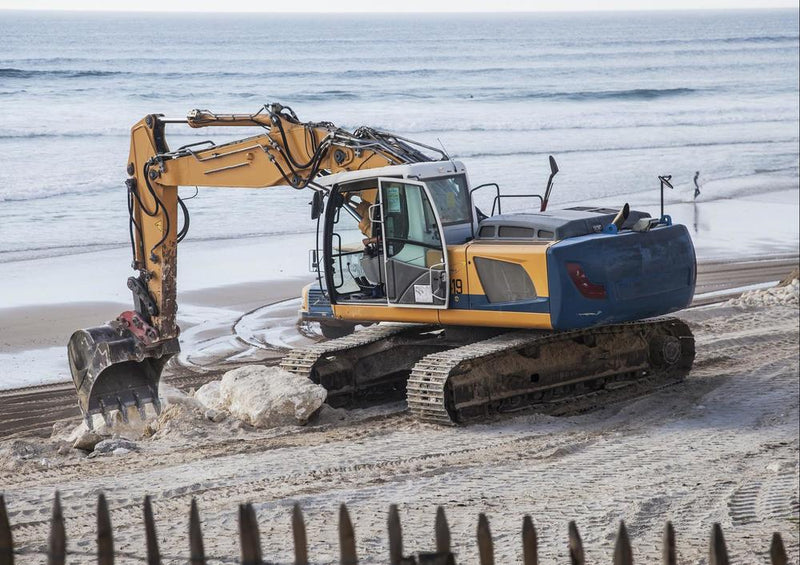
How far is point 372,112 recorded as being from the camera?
154 feet

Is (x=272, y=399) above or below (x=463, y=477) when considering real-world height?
above

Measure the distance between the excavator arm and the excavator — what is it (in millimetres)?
16

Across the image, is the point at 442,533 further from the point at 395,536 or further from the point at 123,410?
the point at 123,410

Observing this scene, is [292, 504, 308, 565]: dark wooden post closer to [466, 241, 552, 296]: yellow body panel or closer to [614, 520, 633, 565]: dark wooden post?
[614, 520, 633, 565]: dark wooden post

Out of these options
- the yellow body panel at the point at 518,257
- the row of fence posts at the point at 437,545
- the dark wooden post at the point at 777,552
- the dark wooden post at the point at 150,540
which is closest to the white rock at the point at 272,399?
the yellow body panel at the point at 518,257

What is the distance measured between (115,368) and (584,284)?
4.51 metres

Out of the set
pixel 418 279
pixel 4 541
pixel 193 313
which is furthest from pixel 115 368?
pixel 4 541

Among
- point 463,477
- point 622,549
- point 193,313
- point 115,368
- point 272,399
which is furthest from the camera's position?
point 193,313

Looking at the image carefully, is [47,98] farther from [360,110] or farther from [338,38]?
[338,38]

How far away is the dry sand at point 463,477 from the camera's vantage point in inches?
306

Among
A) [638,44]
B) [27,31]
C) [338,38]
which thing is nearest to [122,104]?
[27,31]

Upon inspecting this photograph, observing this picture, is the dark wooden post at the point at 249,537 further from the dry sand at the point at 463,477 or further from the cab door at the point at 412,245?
the cab door at the point at 412,245

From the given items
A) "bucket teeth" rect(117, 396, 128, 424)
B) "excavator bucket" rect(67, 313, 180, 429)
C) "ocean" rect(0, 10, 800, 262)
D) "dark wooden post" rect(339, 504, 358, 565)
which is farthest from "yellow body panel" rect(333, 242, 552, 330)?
"ocean" rect(0, 10, 800, 262)

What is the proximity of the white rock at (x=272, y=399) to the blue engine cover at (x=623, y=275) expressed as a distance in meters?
2.29
